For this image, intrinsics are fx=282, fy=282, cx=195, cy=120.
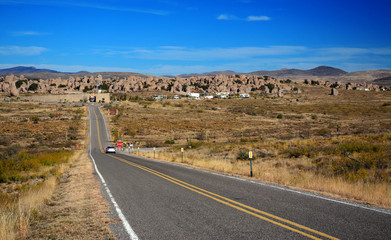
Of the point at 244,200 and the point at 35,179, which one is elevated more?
the point at 244,200

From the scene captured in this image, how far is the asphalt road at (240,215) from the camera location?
19.1 ft

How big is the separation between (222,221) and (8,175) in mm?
19714

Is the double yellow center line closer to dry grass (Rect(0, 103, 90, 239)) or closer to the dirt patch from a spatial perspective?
the dirt patch

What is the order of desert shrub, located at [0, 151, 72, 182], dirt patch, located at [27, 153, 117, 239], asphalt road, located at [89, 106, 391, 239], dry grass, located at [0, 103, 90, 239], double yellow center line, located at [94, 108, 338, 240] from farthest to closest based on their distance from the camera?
desert shrub, located at [0, 151, 72, 182] < dry grass, located at [0, 103, 90, 239] < dirt patch, located at [27, 153, 117, 239] < asphalt road, located at [89, 106, 391, 239] < double yellow center line, located at [94, 108, 338, 240]

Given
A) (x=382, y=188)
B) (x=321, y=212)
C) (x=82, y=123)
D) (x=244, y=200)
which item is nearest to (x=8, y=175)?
(x=244, y=200)

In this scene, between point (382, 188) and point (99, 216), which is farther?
point (382, 188)

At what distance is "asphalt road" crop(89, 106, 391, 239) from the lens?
582 cm

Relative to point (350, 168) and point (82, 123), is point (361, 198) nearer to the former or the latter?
point (350, 168)

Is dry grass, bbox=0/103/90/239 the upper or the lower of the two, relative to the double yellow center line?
lower

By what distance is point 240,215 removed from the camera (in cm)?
719

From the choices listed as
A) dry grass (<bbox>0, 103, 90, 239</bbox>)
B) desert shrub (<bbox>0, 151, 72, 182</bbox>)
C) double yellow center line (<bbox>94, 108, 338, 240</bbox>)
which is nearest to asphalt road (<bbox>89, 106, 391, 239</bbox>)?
double yellow center line (<bbox>94, 108, 338, 240</bbox>)

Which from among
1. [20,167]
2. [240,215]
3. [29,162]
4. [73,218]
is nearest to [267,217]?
[240,215]

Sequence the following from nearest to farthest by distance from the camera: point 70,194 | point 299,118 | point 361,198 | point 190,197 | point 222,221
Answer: point 222,221
point 361,198
point 190,197
point 70,194
point 299,118

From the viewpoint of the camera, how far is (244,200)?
8867 mm
